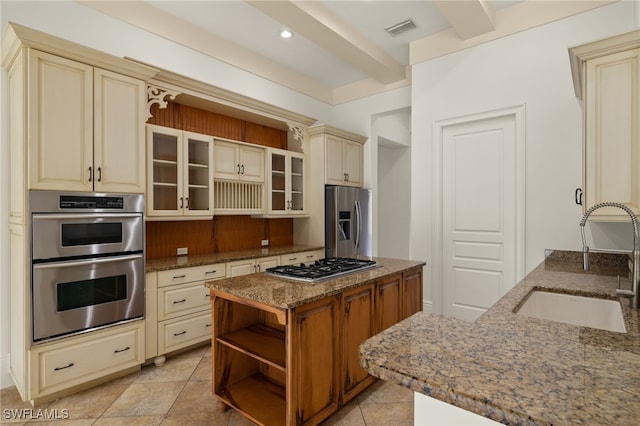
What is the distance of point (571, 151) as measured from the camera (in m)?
2.94

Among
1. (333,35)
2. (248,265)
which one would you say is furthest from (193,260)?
(333,35)

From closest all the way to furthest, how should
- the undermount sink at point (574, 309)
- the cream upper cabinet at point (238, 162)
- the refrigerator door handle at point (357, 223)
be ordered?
the undermount sink at point (574, 309), the cream upper cabinet at point (238, 162), the refrigerator door handle at point (357, 223)

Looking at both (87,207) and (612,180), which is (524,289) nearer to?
(612,180)

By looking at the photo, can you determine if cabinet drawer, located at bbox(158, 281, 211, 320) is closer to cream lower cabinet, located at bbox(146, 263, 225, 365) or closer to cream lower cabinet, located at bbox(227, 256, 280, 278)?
cream lower cabinet, located at bbox(146, 263, 225, 365)

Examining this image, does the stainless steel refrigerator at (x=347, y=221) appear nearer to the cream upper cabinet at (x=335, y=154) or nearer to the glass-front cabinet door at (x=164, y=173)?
the cream upper cabinet at (x=335, y=154)

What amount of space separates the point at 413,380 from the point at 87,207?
2.51 metres

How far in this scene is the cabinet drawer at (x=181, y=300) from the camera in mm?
2818

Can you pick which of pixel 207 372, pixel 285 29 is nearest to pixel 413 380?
pixel 207 372

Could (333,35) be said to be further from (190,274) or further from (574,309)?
(574,309)

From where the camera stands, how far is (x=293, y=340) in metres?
1.71

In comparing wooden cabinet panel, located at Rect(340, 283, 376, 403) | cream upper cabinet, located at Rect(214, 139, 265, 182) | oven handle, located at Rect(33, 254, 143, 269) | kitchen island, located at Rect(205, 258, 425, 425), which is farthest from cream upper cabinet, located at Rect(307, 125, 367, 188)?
oven handle, located at Rect(33, 254, 143, 269)

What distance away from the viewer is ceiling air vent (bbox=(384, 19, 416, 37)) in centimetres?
343

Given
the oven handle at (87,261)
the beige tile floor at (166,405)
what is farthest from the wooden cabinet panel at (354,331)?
the oven handle at (87,261)

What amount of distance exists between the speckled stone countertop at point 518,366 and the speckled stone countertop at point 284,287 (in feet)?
2.45
